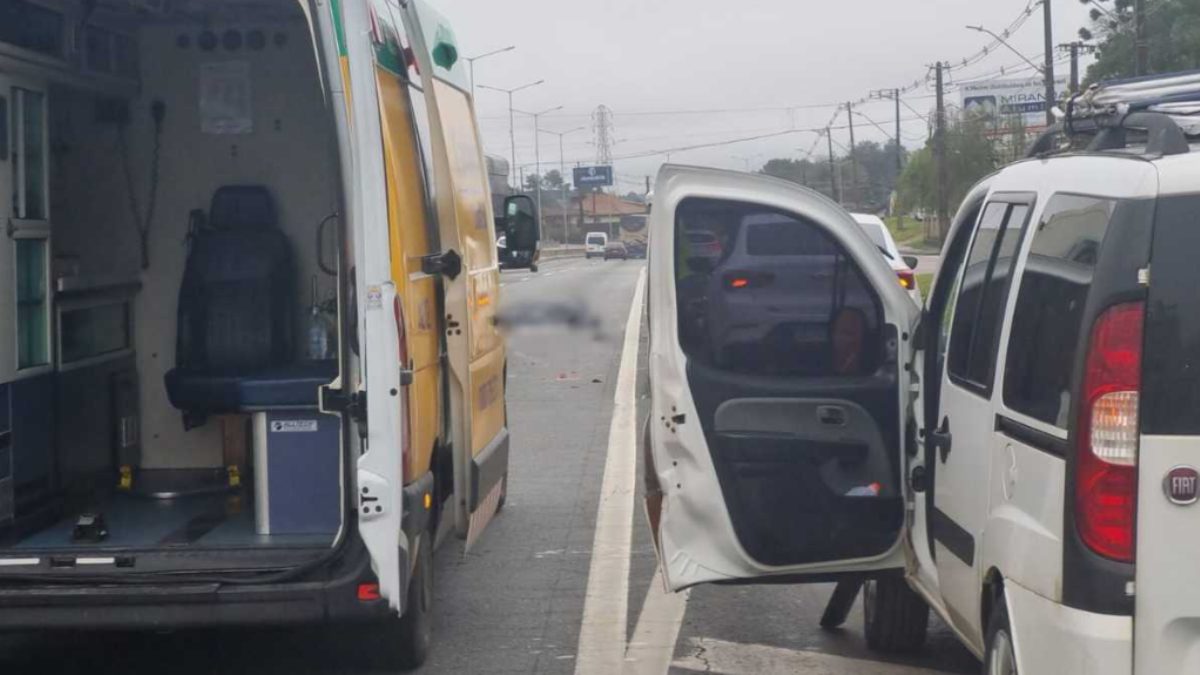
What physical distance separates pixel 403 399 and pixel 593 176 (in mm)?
125524

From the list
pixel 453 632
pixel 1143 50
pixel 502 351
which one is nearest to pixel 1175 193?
pixel 453 632

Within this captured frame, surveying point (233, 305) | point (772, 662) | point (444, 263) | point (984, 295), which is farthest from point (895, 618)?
point (233, 305)

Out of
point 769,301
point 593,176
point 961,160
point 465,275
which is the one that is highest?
point 593,176

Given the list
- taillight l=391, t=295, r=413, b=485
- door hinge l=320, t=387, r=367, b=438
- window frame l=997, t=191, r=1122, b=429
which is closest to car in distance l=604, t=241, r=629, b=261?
taillight l=391, t=295, r=413, b=485

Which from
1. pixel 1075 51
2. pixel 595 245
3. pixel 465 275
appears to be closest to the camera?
pixel 465 275

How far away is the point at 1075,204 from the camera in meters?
4.43

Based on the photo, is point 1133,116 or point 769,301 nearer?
point 1133,116

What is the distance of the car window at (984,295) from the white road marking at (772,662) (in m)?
1.56

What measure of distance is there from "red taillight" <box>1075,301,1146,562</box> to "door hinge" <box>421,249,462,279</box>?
3.04 meters

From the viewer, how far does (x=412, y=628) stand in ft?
21.2

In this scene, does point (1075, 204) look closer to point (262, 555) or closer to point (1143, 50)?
point (262, 555)

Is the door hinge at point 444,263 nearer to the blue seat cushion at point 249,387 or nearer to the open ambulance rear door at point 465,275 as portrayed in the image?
the open ambulance rear door at point 465,275

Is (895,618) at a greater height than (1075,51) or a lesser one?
lesser

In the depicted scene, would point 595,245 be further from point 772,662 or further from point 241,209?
point 772,662
